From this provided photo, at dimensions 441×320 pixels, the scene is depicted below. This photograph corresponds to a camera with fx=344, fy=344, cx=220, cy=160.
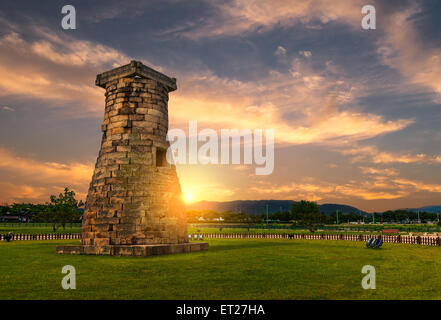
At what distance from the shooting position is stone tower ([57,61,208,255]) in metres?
20.7

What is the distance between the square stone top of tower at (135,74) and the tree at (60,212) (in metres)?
39.8

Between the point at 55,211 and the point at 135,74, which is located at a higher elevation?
the point at 135,74

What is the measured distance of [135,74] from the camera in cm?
2252

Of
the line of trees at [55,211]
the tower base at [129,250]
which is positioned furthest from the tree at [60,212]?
the tower base at [129,250]

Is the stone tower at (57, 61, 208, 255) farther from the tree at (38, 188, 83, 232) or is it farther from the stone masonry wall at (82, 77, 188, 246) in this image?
the tree at (38, 188, 83, 232)

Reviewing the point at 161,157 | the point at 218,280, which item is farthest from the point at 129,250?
the point at 218,280

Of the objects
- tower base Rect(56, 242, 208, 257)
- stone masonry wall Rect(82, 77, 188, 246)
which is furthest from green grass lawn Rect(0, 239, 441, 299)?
stone masonry wall Rect(82, 77, 188, 246)

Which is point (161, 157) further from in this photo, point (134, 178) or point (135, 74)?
point (135, 74)

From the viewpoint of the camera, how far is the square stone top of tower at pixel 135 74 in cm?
2236

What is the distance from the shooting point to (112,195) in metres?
21.4

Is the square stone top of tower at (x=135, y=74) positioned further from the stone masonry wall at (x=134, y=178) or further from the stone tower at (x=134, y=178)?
the stone masonry wall at (x=134, y=178)

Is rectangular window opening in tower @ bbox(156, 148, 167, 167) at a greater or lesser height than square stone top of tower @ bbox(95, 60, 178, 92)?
lesser
